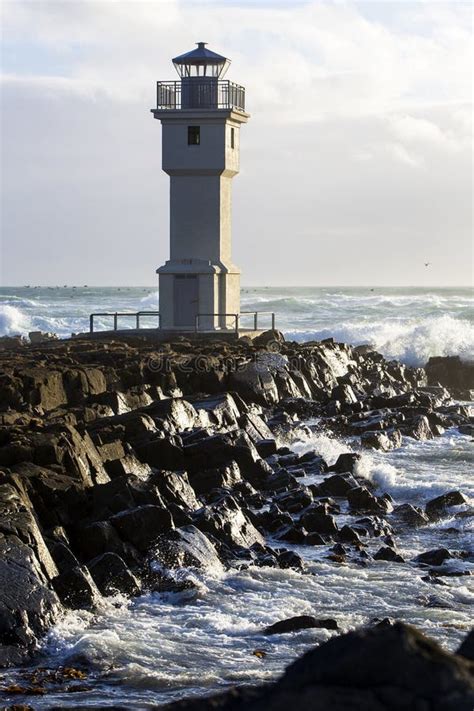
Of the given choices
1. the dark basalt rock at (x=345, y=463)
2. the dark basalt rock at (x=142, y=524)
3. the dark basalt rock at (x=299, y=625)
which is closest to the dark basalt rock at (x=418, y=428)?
the dark basalt rock at (x=345, y=463)

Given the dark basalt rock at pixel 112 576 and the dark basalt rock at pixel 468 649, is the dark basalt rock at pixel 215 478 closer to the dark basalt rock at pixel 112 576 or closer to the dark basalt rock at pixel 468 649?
the dark basalt rock at pixel 112 576

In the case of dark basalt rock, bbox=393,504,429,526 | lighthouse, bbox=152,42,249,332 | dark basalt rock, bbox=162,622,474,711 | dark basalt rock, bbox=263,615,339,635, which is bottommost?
dark basalt rock, bbox=393,504,429,526

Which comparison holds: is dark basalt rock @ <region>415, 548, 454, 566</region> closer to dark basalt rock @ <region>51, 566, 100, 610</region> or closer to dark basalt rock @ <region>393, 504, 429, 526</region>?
dark basalt rock @ <region>393, 504, 429, 526</region>

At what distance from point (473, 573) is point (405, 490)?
11.8 feet

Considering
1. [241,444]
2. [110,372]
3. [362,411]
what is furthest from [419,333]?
[241,444]

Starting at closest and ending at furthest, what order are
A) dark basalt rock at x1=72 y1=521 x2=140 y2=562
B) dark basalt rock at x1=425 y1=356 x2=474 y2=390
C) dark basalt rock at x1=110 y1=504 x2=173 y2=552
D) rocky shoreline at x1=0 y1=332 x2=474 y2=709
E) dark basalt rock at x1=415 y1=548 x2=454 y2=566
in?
rocky shoreline at x1=0 y1=332 x2=474 y2=709, dark basalt rock at x1=72 y1=521 x2=140 y2=562, dark basalt rock at x1=110 y1=504 x2=173 y2=552, dark basalt rock at x1=415 y1=548 x2=454 y2=566, dark basalt rock at x1=425 y1=356 x2=474 y2=390

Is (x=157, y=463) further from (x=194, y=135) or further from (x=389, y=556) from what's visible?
(x=194, y=135)

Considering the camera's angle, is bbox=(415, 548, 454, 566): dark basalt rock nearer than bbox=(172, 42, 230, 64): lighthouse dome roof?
Yes

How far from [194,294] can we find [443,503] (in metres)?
12.3

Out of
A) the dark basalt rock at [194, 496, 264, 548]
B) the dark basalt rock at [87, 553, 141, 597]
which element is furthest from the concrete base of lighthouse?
the dark basalt rock at [87, 553, 141, 597]

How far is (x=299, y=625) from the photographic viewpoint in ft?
24.3

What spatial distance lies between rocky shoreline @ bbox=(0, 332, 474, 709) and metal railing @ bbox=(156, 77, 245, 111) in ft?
20.5

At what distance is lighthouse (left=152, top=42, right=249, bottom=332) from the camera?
2303 centimetres
